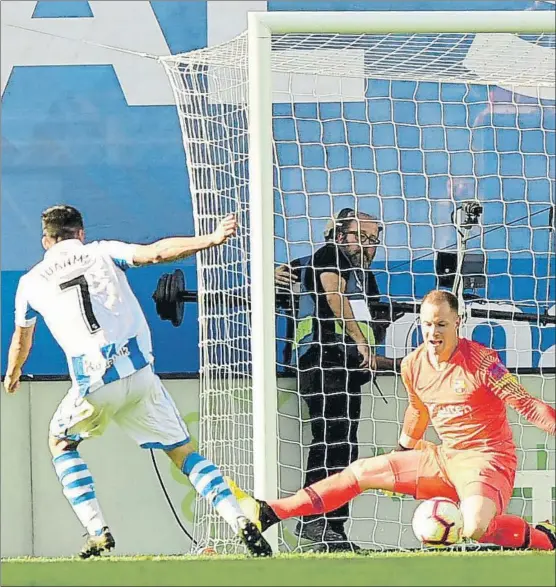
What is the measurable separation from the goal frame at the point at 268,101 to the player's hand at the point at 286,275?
47cm

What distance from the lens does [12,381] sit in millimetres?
3756

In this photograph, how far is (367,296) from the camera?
13.0 ft

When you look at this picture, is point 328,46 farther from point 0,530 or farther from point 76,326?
point 0,530

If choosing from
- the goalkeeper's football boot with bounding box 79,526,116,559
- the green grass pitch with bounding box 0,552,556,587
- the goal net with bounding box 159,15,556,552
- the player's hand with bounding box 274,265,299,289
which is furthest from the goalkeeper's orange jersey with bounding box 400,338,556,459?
the goalkeeper's football boot with bounding box 79,526,116,559

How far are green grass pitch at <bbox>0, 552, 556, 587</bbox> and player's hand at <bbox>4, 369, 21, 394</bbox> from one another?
0.62m

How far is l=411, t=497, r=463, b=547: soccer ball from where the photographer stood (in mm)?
3609

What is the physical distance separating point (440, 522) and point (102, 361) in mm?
1308

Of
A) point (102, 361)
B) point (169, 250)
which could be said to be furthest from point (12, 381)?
point (169, 250)

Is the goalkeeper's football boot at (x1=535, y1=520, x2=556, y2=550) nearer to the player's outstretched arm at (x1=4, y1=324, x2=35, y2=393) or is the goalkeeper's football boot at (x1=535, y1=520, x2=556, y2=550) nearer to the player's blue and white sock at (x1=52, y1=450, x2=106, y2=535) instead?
the player's blue and white sock at (x1=52, y1=450, x2=106, y2=535)

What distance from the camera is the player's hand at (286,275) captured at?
3957 millimetres

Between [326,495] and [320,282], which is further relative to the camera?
[320,282]

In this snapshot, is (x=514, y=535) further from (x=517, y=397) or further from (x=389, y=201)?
(x=389, y=201)

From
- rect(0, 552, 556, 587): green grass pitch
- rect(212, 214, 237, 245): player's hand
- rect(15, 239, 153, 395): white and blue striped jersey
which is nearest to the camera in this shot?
rect(0, 552, 556, 587): green grass pitch

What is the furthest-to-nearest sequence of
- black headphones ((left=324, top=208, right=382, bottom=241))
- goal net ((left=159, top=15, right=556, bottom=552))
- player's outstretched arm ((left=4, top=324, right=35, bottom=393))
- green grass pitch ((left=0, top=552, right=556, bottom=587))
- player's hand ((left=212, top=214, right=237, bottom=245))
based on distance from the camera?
black headphones ((left=324, top=208, right=382, bottom=241))
goal net ((left=159, top=15, right=556, bottom=552))
player's outstretched arm ((left=4, top=324, right=35, bottom=393))
player's hand ((left=212, top=214, right=237, bottom=245))
green grass pitch ((left=0, top=552, right=556, bottom=587))
